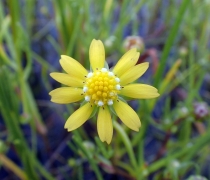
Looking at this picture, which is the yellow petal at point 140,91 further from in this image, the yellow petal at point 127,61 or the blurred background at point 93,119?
the blurred background at point 93,119

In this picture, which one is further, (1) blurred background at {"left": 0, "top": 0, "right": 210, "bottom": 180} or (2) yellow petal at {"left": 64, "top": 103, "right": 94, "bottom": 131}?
(1) blurred background at {"left": 0, "top": 0, "right": 210, "bottom": 180}

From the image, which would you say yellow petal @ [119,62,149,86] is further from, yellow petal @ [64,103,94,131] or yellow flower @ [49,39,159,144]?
yellow petal @ [64,103,94,131]

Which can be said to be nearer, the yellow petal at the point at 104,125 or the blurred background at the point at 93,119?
the yellow petal at the point at 104,125

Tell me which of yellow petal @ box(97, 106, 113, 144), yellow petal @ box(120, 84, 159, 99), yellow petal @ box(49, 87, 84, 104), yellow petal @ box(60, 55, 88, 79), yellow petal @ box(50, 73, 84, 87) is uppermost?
yellow petal @ box(60, 55, 88, 79)

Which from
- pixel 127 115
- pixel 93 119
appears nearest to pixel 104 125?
pixel 127 115

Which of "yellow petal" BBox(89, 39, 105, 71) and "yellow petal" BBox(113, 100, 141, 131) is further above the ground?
"yellow petal" BBox(89, 39, 105, 71)

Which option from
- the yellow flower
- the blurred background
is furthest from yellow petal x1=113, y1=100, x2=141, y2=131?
the blurred background

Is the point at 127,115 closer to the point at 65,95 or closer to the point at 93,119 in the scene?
the point at 65,95

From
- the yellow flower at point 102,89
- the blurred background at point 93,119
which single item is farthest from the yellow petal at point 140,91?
the blurred background at point 93,119
